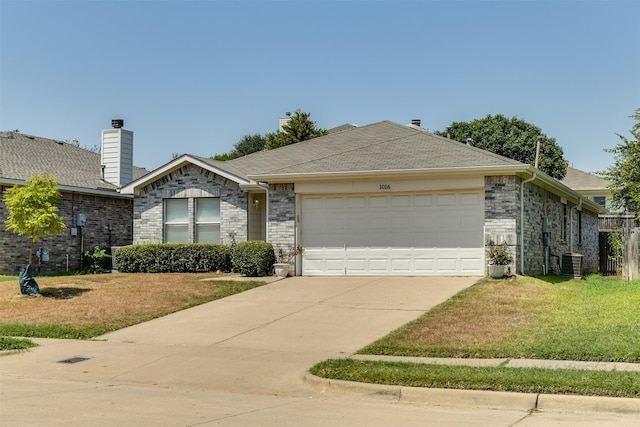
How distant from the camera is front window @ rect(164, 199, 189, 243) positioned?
2362 cm

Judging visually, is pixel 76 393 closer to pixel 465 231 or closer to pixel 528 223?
pixel 465 231

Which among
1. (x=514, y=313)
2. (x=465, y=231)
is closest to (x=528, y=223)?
(x=465, y=231)

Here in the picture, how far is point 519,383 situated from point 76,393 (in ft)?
17.9

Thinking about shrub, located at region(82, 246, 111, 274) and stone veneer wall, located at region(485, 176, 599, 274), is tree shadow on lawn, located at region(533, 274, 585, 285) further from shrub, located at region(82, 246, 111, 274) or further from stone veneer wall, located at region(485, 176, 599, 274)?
shrub, located at region(82, 246, 111, 274)

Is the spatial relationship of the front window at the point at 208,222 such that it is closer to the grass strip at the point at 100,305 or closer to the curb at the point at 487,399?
the grass strip at the point at 100,305

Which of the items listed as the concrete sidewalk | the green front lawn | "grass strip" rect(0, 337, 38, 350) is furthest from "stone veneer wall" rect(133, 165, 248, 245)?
"grass strip" rect(0, 337, 38, 350)

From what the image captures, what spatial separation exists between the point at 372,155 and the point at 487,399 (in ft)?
46.4

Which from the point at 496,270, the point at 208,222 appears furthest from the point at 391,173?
the point at 208,222

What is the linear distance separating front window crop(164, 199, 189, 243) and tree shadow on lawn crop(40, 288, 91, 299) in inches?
227

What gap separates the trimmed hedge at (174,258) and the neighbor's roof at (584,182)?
32183 mm

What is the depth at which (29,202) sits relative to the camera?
17.1 meters

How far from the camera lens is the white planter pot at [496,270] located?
18328 mm

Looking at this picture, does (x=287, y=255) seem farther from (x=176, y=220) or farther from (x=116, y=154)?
(x=116, y=154)

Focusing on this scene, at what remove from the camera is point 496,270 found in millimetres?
18344
